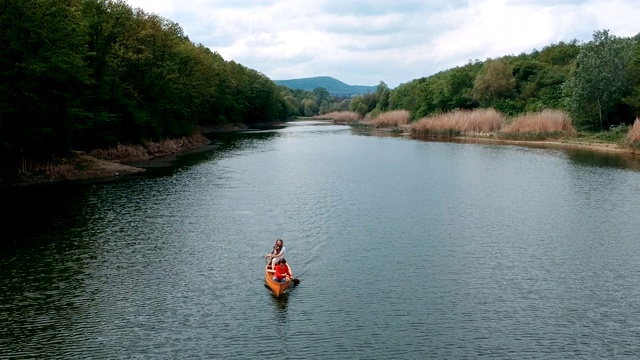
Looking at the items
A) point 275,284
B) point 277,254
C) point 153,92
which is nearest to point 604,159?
point 277,254

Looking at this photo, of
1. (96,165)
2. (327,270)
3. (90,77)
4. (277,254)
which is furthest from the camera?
(90,77)

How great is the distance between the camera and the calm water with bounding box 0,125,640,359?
1616 centimetres

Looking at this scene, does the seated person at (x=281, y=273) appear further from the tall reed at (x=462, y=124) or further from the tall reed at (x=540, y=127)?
the tall reed at (x=462, y=124)

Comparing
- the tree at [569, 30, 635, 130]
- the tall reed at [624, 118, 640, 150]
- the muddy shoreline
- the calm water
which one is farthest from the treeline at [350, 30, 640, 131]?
the calm water

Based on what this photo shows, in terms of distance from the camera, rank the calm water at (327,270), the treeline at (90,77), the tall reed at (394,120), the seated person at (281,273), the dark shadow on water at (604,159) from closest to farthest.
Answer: the calm water at (327,270)
the seated person at (281,273)
the treeline at (90,77)
the dark shadow on water at (604,159)
the tall reed at (394,120)

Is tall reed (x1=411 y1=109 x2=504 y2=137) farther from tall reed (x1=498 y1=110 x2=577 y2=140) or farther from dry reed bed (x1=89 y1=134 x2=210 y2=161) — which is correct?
dry reed bed (x1=89 y1=134 x2=210 y2=161)

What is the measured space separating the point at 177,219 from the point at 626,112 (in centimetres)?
7533

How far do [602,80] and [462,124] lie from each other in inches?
968

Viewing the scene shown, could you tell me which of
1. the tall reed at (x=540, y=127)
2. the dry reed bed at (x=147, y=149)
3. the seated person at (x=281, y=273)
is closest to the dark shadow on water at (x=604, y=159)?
the tall reed at (x=540, y=127)

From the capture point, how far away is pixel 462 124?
96.6 metres

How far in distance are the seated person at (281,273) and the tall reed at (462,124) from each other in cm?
7844

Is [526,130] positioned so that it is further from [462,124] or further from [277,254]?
[277,254]

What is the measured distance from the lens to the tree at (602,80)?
78.2 meters

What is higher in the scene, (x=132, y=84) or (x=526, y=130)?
(x=132, y=84)
